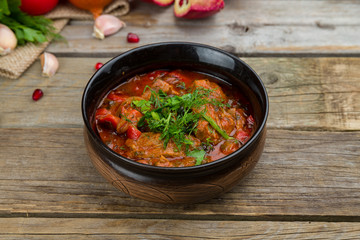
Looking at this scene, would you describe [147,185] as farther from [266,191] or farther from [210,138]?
[266,191]

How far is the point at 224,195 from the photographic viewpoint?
8.19ft

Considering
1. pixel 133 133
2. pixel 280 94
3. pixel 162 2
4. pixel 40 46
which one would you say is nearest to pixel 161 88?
pixel 133 133

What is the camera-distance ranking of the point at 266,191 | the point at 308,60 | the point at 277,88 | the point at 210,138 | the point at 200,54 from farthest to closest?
the point at 308,60 < the point at 277,88 < the point at 200,54 < the point at 266,191 < the point at 210,138

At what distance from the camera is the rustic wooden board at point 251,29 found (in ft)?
11.8

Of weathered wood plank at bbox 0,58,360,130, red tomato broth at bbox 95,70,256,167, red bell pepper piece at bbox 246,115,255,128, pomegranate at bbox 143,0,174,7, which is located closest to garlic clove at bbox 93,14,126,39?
weathered wood plank at bbox 0,58,360,130

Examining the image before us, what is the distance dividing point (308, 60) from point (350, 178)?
46.7 inches

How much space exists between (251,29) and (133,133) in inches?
75.9

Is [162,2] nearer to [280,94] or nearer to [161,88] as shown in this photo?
[280,94]

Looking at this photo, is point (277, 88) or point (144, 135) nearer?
point (144, 135)

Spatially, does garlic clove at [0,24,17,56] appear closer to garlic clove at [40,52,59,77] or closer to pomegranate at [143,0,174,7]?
garlic clove at [40,52,59,77]

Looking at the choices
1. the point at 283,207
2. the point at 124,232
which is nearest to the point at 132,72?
the point at 124,232

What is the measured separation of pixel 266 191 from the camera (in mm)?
2518

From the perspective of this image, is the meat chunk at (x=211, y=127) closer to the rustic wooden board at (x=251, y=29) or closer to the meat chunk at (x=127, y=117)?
the meat chunk at (x=127, y=117)

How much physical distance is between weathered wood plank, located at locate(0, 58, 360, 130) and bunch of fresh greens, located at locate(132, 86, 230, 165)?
0.74 meters
